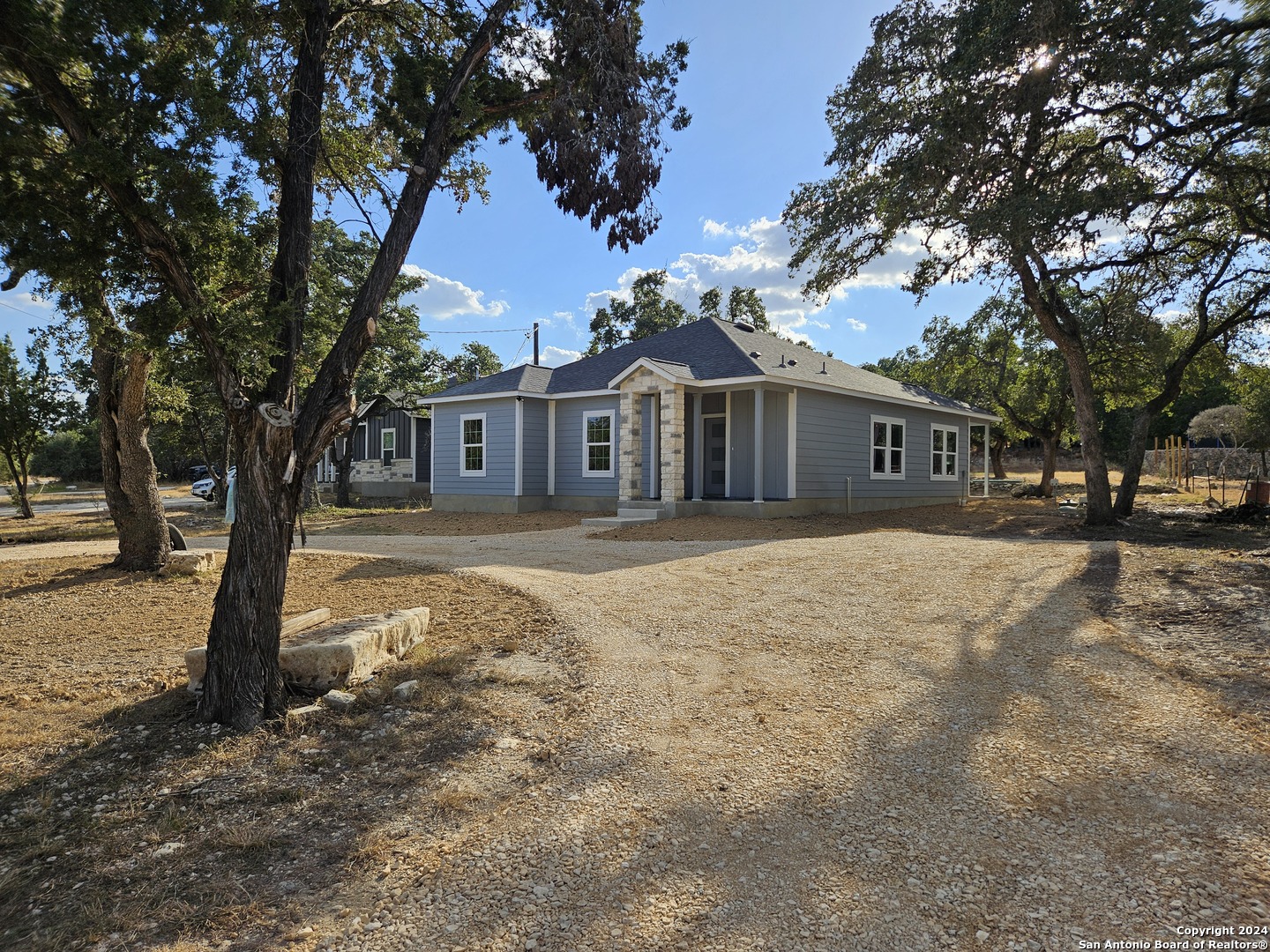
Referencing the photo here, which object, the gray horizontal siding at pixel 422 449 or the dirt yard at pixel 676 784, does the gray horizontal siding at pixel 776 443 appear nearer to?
the dirt yard at pixel 676 784

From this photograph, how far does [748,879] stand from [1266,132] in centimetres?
1390

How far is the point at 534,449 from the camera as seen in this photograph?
17.5m

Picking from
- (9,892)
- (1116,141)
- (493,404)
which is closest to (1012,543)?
(1116,141)

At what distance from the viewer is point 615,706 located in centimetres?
400

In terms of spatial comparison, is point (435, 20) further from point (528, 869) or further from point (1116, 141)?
point (1116, 141)

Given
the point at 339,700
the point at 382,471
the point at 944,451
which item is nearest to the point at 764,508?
the point at 944,451

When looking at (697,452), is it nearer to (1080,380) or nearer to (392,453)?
(1080,380)

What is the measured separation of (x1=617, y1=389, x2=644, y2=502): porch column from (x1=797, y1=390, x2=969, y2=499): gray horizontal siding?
3405 mm

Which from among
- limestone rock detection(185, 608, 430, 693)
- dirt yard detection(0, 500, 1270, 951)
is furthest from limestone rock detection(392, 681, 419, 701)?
limestone rock detection(185, 608, 430, 693)

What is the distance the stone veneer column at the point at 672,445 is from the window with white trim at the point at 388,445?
50.9ft

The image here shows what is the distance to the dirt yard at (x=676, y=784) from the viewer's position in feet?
7.25

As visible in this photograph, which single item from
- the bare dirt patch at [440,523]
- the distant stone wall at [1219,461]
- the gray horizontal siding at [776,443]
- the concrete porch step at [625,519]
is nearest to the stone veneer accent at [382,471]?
the bare dirt patch at [440,523]

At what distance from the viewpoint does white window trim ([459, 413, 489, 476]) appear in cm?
1794

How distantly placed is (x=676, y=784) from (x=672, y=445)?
37.4ft
